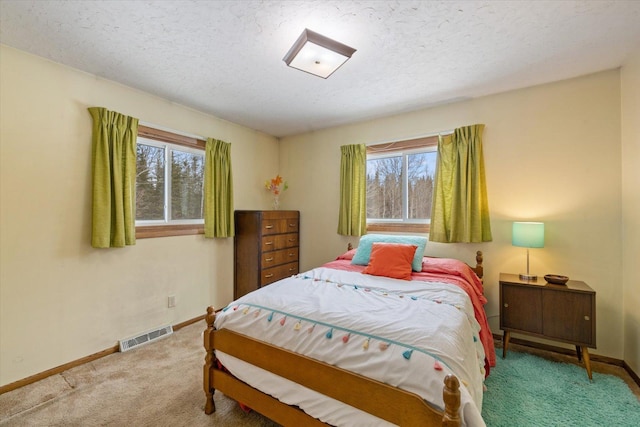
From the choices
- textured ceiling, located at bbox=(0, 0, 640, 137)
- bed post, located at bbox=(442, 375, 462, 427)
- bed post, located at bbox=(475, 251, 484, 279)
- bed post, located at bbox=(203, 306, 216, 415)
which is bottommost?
bed post, located at bbox=(203, 306, 216, 415)

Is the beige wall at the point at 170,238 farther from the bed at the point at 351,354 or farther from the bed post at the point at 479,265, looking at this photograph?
the bed at the point at 351,354

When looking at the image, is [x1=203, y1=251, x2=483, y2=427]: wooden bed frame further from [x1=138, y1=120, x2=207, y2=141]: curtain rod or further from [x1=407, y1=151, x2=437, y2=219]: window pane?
[x1=407, y1=151, x2=437, y2=219]: window pane

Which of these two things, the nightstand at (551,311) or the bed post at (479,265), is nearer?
the nightstand at (551,311)

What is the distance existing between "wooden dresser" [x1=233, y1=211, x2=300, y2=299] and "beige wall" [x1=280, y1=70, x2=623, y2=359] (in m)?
1.93

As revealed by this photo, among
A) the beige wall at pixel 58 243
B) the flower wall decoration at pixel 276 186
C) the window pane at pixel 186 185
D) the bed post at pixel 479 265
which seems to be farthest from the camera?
the flower wall decoration at pixel 276 186

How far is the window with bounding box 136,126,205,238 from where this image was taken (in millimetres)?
2789

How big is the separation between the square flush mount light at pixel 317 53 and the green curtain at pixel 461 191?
1.66 m

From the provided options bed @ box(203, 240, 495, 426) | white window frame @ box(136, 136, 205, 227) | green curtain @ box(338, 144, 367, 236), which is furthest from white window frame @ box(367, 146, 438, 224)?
white window frame @ box(136, 136, 205, 227)

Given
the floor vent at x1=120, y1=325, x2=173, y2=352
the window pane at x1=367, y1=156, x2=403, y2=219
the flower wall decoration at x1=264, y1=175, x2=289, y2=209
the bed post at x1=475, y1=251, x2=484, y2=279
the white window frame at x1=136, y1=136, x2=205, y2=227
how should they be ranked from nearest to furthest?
the floor vent at x1=120, y1=325, x2=173, y2=352, the bed post at x1=475, y1=251, x2=484, y2=279, the white window frame at x1=136, y1=136, x2=205, y2=227, the window pane at x1=367, y1=156, x2=403, y2=219, the flower wall decoration at x1=264, y1=175, x2=289, y2=209

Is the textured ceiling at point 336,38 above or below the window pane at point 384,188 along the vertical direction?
above

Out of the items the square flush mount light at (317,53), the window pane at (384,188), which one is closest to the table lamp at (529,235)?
the window pane at (384,188)

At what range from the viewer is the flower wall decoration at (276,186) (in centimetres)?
408

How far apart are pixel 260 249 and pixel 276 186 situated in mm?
1156

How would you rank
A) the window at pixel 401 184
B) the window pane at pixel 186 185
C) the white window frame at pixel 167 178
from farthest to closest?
the window at pixel 401 184 < the window pane at pixel 186 185 < the white window frame at pixel 167 178
